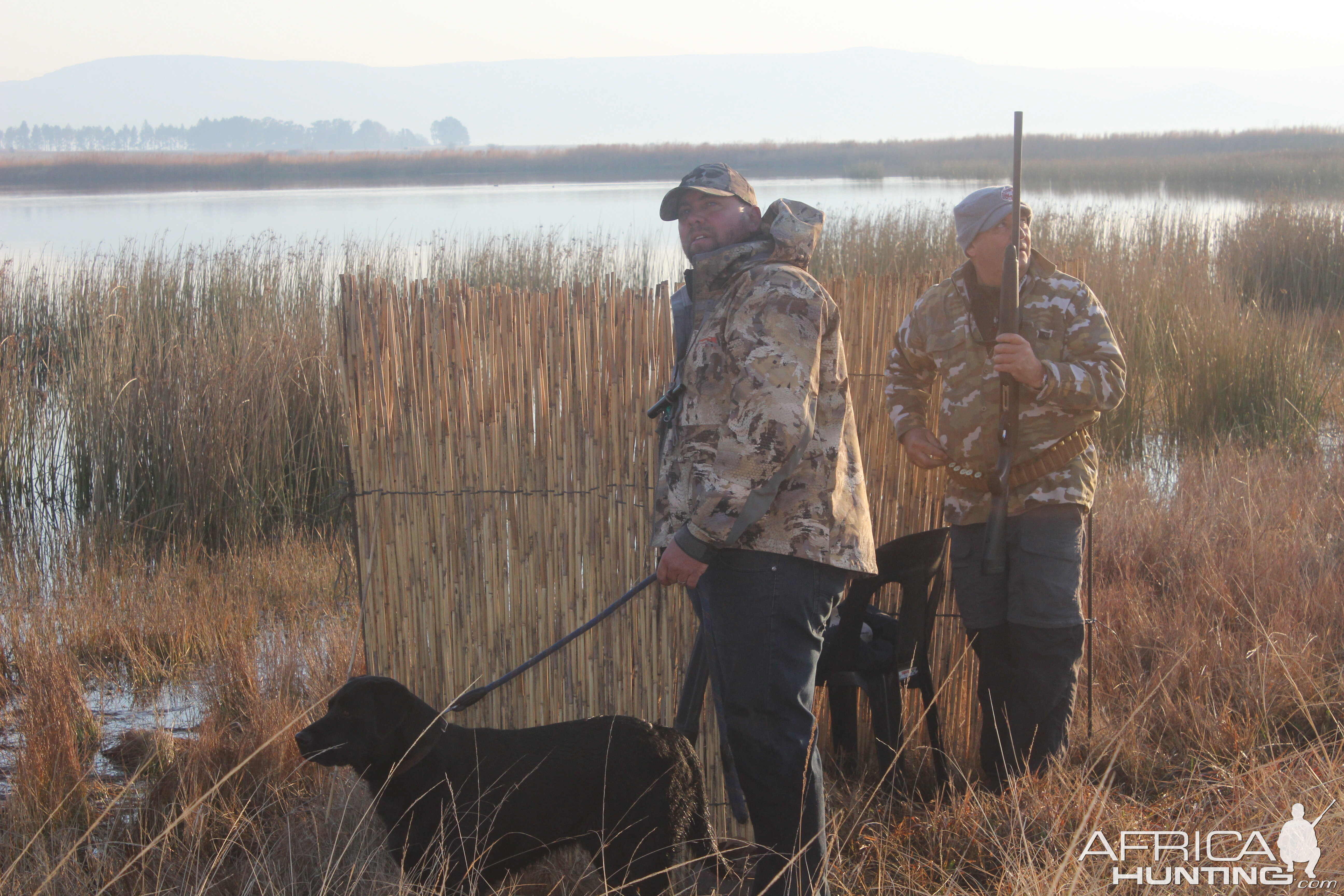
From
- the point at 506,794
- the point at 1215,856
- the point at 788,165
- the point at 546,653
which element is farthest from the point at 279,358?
the point at 788,165

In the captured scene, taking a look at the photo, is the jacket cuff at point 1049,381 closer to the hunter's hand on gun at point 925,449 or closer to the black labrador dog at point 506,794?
the hunter's hand on gun at point 925,449

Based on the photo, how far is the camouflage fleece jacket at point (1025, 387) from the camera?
98.6 inches

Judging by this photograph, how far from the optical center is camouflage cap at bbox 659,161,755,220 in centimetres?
208

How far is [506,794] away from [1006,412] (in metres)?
1.51

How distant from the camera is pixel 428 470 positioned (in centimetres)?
269

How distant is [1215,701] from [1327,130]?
48.0 metres

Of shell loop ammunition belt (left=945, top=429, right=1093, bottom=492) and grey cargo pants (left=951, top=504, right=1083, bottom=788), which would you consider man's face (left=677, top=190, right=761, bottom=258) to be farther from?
grey cargo pants (left=951, top=504, right=1083, bottom=788)

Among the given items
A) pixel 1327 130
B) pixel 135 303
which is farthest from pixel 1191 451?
pixel 1327 130

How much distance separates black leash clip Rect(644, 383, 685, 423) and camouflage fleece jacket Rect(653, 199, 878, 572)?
0.02 metres

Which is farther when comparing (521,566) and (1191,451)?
(1191,451)

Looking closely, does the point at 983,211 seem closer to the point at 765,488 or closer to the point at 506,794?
the point at 765,488

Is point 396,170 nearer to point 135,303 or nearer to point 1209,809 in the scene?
point 135,303

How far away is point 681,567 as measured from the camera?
2.03 m

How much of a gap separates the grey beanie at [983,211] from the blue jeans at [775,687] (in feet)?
3.35
